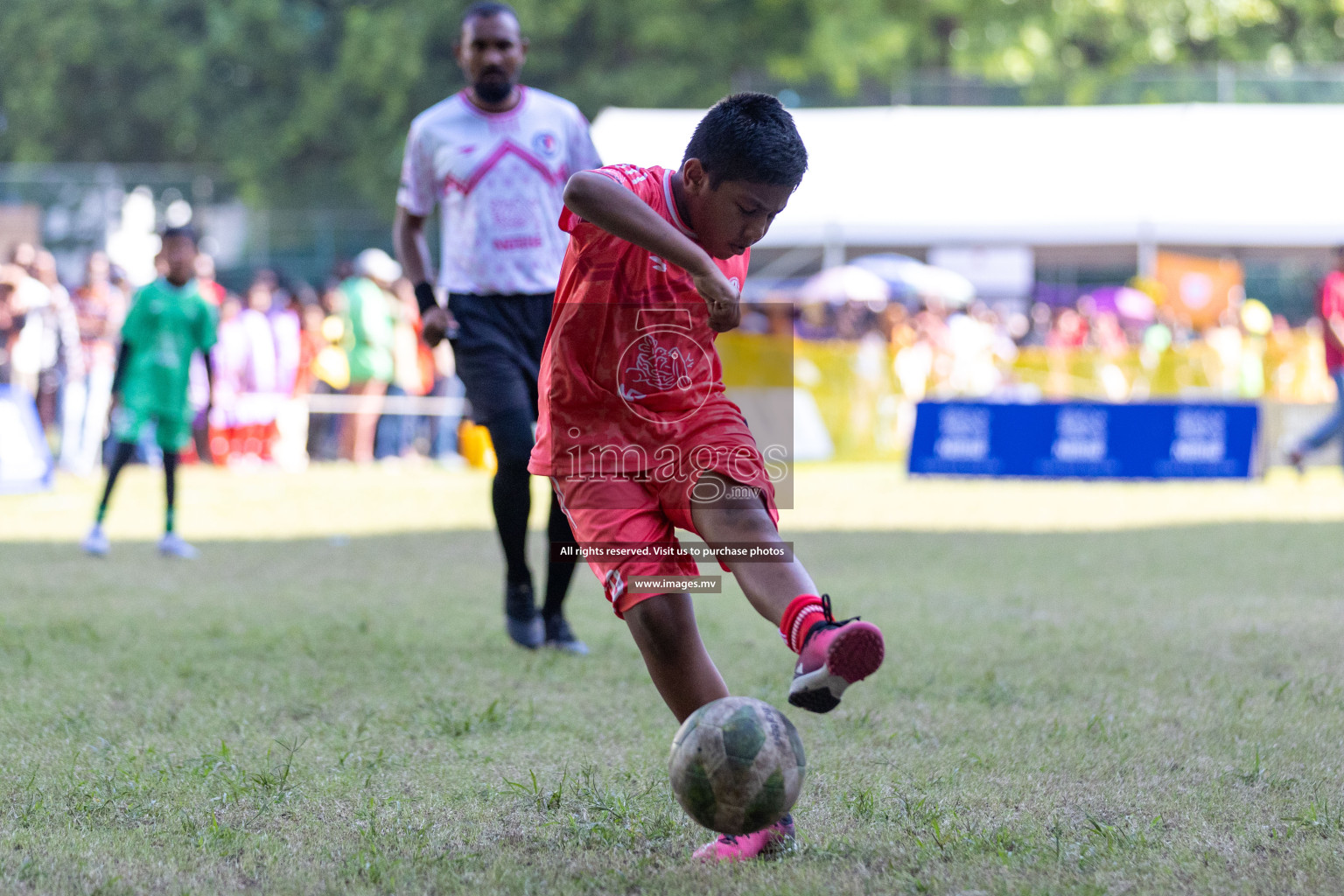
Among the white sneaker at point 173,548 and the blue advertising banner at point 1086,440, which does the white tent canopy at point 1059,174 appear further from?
the white sneaker at point 173,548

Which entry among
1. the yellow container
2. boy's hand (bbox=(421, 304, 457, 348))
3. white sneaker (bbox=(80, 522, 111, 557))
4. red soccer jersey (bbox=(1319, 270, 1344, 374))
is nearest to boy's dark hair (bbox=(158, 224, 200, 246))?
white sneaker (bbox=(80, 522, 111, 557))

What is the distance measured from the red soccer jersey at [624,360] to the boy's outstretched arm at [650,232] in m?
0.17

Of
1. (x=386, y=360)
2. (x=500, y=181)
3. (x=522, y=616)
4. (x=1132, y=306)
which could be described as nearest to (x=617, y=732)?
(x=522, y=616)

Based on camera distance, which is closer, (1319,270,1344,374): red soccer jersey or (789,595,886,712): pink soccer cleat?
(789,595,886,712): pink soccer cleat

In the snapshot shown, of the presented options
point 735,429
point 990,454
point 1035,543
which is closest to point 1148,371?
point 990,454

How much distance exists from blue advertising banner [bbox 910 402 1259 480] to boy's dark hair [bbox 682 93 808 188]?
13.2 metres

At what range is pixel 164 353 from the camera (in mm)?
9883

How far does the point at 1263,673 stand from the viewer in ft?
18.1

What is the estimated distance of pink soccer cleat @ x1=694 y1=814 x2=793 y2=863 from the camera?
10.8 feet

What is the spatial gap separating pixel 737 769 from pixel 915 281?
23194mm

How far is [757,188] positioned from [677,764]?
1268 mm

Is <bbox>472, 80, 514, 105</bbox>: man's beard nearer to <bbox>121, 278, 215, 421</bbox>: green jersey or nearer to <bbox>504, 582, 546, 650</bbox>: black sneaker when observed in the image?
<bbox>504, 582, 546, 650</bbox>: black sneaker

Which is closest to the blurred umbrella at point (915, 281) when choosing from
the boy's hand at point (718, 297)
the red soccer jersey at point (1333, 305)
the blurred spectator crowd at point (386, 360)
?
the blurred spectator crowd at point (386, 360)

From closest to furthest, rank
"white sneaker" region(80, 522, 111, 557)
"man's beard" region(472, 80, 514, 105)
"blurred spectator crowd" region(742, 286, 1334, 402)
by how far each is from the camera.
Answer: "man's beard" region(472, 80, 514, 105) < "white sneaker" region(80, 522, 111, 557) < "blurred spectator crowd" region(742, 286, 1334, 402)
